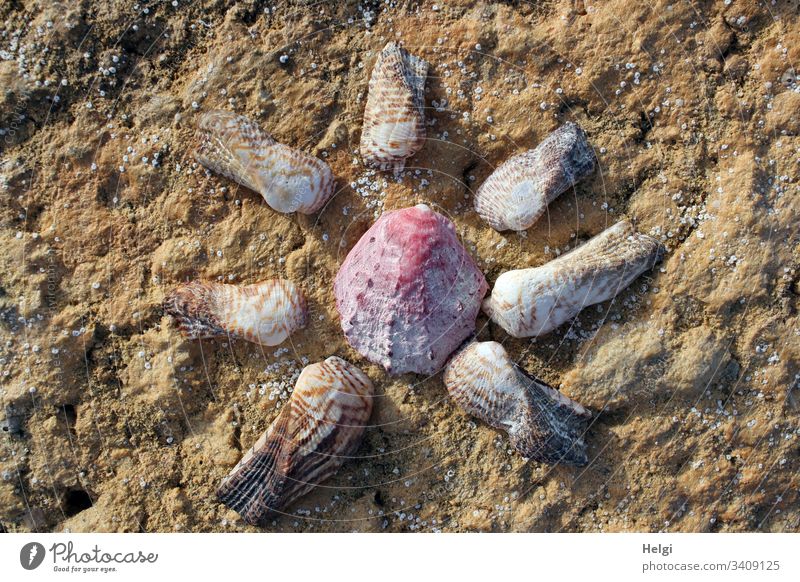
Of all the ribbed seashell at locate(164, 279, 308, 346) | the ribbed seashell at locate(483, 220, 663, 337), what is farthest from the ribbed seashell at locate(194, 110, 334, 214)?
the ribbed seashell at locate(483, 220, 663, 337)

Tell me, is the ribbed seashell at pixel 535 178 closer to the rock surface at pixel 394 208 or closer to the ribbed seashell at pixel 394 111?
the rock surface at pixel 394 208

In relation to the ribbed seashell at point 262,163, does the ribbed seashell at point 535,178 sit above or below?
below

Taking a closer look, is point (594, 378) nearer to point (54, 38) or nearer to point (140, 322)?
point (140, 322)

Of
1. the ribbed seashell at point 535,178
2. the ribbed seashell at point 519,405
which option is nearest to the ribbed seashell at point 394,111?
the ribbed seashell at point 535,178

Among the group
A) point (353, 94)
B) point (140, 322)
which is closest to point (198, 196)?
point (140, 322)

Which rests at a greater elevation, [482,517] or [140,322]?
[140,322]
